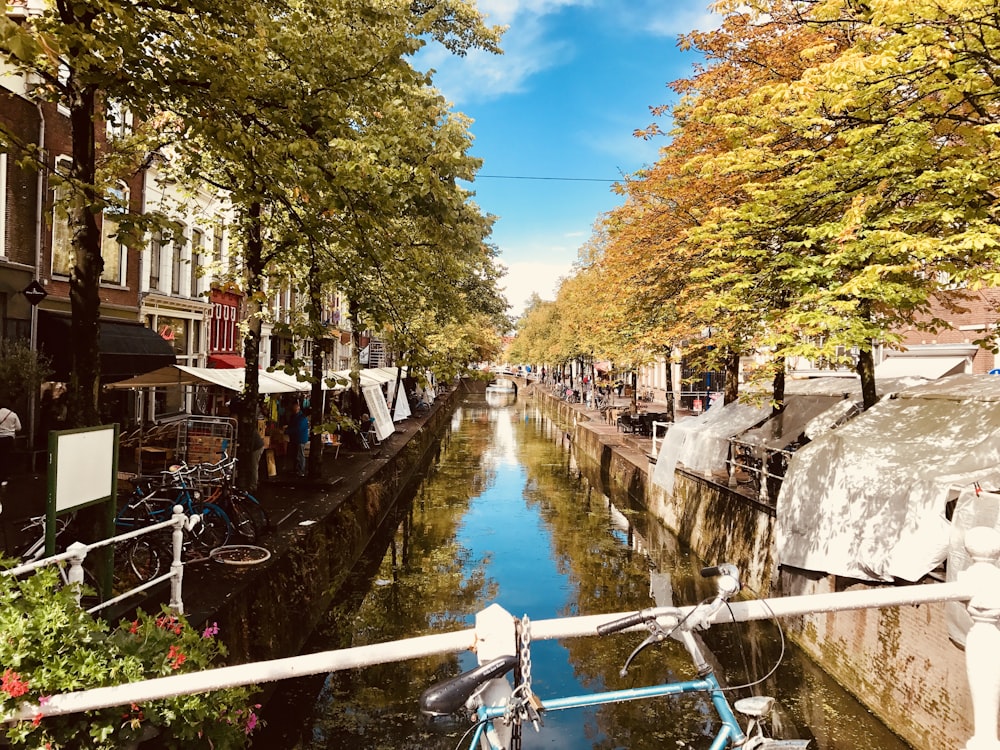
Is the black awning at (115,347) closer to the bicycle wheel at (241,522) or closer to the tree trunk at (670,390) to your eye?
the bicycle wheel at (241,522)

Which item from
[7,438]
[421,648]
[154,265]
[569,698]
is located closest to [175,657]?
[421,648]

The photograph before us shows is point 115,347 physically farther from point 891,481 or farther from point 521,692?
point 521,692

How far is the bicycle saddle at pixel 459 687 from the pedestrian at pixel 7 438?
14156 mm

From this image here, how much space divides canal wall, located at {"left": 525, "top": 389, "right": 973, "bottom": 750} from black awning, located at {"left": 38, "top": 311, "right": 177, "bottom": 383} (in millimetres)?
15049

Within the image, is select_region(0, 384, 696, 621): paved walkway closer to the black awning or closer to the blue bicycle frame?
the black awning

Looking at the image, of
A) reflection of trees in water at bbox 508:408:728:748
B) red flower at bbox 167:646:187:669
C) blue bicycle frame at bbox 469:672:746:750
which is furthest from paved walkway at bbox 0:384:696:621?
blue bicycle frame at bbox 469:672:746:750

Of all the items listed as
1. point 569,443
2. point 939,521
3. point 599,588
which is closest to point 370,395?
point 599,588

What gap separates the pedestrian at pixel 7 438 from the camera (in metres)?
12.8

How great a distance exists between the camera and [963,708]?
633 centimetres

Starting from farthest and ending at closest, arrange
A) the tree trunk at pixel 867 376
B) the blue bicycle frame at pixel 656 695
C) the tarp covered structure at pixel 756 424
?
the tarp covered structure at pixel 756 424 < the tree trunk at pixel 867 376 < the blue bicycle frame at pixel 656 695

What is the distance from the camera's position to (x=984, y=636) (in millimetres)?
2295

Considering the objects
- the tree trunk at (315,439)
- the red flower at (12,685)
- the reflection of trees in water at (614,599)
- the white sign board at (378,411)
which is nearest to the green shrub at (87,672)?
the red flower at (12,685)

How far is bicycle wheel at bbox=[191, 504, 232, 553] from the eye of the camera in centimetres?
895

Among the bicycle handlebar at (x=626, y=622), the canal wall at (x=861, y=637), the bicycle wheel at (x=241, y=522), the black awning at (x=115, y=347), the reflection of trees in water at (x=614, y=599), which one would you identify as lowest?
the reflection of trees in water at (x=614, y=599)
